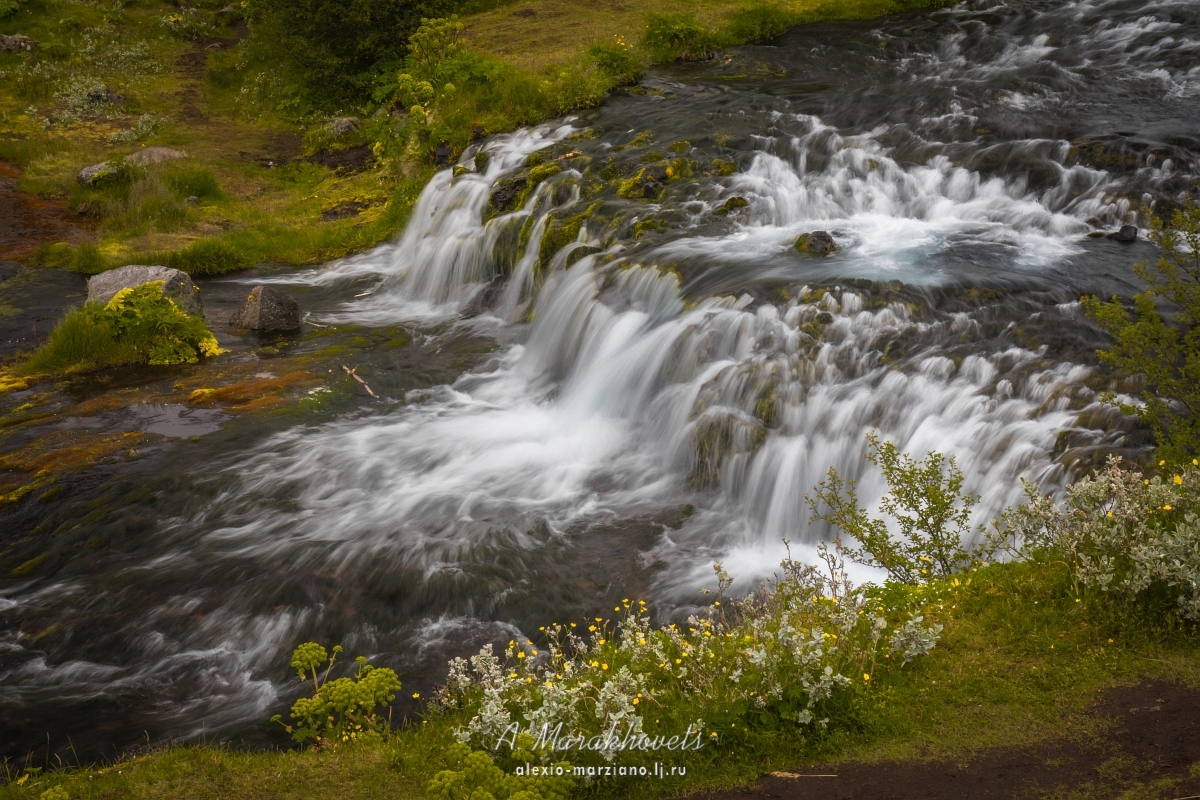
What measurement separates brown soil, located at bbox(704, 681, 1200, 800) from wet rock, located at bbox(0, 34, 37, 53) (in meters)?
33.4

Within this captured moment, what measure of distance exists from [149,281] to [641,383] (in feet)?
26.9

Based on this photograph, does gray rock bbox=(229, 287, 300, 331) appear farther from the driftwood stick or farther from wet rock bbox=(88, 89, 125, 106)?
wet rock bbox=(88, 89, 125, 106)

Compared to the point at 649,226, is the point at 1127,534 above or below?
below

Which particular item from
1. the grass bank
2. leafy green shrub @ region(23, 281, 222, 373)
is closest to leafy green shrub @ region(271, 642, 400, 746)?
leafy green shrub @ region(23, 281, 222, 373)

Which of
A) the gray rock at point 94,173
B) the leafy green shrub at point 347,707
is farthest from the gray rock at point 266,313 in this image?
the leafy green shrub at point 347,707

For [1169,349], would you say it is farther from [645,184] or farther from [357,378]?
[645,184]

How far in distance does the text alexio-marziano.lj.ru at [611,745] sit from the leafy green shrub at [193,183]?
19.0m

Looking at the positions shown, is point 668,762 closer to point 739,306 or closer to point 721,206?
point 739,306

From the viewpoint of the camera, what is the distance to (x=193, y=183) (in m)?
21.0

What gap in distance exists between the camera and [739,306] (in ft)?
41.2

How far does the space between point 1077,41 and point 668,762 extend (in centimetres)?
1994

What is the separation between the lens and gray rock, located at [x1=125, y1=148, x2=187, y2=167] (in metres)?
22.2

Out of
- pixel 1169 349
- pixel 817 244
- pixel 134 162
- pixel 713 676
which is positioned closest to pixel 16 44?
pixel 134 162

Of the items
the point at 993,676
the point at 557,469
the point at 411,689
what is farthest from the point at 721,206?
the point at 993,676
